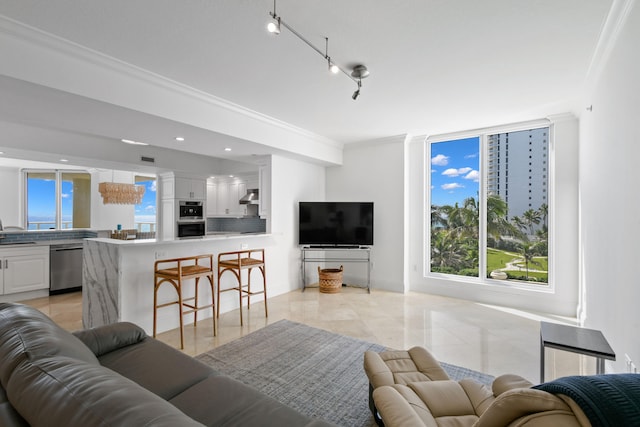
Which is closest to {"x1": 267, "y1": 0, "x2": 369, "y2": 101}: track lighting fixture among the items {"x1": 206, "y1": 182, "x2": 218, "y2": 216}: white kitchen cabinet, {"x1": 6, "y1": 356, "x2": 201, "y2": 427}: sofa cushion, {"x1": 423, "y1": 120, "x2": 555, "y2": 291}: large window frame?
{"x1": 6, "y1": 356, "x2": 201, "y2": 427}: sofa cushion

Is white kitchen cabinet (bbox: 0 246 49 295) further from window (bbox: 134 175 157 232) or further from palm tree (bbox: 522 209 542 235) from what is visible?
palm tree (bbox: 522 209 542 235)

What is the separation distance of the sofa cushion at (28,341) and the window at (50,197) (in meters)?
7.43

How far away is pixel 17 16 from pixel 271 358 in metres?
3.20

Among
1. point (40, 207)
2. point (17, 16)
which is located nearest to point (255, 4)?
point (17, 16)

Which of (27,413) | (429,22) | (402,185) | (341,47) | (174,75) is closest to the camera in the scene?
(27,413)

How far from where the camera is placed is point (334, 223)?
5.39 metres

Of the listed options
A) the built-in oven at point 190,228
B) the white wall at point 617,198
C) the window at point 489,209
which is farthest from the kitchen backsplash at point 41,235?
the white wall at point 617,198

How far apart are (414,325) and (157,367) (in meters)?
3.00

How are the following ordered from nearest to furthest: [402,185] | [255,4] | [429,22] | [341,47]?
[255,4]
[429,22]
[341,47]
[402,185]

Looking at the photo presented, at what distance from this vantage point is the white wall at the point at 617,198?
178 centimetres

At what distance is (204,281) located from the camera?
404 centimetres

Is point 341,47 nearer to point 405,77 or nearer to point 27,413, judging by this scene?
point 405,77

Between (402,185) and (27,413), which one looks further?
(402,185)

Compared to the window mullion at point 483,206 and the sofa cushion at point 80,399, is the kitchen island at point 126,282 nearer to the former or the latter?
the sofa cushion at point 80,399
